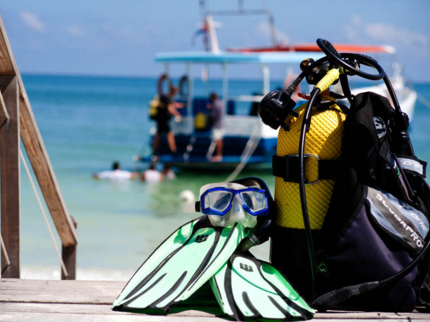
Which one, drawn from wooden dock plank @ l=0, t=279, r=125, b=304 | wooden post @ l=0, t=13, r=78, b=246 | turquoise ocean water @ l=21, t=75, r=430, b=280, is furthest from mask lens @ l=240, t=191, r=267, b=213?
turquoise ocean water @ l=21, t=75, r=430, b=280

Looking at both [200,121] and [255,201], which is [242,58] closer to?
[200,121]

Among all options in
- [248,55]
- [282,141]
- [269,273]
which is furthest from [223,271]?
[248,55]

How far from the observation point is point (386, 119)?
2.46m

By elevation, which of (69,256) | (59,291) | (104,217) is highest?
(59,291)

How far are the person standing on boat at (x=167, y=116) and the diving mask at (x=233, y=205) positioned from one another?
1078 cm

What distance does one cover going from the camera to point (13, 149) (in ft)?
9.80

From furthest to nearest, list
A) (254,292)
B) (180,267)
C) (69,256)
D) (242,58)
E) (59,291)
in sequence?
(242,58) → (69,256) → (59,291) → (180,267) → (254,292)

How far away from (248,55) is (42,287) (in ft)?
33.9

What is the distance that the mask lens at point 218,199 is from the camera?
8.23 ft

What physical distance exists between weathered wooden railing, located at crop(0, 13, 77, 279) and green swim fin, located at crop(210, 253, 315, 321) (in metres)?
1.19

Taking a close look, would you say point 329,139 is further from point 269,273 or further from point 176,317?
point 176,317

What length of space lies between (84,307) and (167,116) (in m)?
11.0

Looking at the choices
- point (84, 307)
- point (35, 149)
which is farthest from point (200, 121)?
point (84, 307)

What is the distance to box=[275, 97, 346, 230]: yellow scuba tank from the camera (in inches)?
96.0
